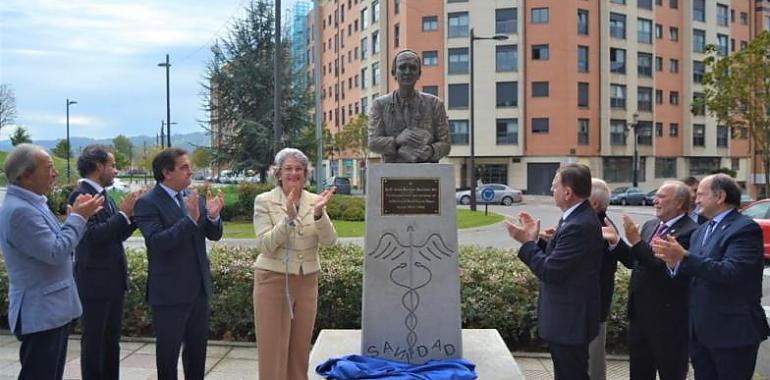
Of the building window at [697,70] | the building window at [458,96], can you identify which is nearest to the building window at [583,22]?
the building window at [458,96]

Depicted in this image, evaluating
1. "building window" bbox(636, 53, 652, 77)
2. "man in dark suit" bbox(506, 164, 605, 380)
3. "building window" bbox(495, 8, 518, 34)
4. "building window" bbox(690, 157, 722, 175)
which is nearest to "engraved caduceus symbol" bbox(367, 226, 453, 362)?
"man in dark suit" bbox(506, 164, 605, 380)

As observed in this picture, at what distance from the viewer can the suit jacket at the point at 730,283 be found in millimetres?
3770

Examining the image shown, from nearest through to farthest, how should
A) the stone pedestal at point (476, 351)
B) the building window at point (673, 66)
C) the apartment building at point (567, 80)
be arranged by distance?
the stone pedestal at point (476, 351) → the apartment building at point (567, 80) → the building window at point (673, 66)

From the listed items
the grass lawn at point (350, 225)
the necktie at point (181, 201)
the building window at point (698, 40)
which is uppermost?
the building window at point (698, 40)

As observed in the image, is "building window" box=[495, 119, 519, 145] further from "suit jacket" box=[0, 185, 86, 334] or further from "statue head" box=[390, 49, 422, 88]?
"suit jacket" box=[0, 185, 86, 334]

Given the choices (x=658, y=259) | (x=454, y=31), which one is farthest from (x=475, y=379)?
(x=454, y=31)

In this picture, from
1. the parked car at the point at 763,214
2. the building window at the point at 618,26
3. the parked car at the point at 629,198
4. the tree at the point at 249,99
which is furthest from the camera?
the building window at the point at 618,26

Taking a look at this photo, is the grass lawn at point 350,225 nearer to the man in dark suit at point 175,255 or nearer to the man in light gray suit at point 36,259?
the man in dark suit at point 175,255

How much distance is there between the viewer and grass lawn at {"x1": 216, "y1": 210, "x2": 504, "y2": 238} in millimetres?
17781

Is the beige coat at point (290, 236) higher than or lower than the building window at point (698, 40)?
lower

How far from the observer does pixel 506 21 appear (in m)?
47.2

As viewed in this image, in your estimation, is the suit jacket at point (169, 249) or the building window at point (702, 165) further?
the building window at point (702, 165)

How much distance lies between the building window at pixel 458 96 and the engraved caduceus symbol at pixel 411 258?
43.4 metres

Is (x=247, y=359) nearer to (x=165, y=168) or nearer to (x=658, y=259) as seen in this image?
(x=165, y=168)
